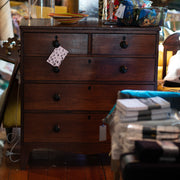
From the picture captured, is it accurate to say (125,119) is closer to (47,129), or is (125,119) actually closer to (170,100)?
(170,100)

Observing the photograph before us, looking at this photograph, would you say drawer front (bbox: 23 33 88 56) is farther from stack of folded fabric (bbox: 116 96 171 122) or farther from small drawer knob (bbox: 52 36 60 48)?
stack of folded fabric (bbox: 116 96 171 122)

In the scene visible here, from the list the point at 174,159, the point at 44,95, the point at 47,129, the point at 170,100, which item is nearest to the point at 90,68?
the point at 44,95

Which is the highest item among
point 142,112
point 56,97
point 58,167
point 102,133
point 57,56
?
point 57,56

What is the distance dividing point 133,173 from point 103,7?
1769 mm

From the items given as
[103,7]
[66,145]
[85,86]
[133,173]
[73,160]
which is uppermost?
[103,7]

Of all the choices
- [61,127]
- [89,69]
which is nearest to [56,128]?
[61,127]

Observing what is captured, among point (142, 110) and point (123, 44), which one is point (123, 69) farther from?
point (142, 110)

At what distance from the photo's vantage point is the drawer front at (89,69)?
2242 millimetres

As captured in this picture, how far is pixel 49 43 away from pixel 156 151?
1149mm

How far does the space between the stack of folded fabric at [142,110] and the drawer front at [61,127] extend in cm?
73

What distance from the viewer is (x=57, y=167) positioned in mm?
2453

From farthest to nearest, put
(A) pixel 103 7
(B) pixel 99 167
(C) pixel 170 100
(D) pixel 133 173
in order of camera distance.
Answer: (A) pixel 103 7 < (B) pixel 99 167 < (C) pixel 170 100 < (D) pixel 133 173

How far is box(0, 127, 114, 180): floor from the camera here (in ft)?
7.57

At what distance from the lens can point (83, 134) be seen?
2.36 m
